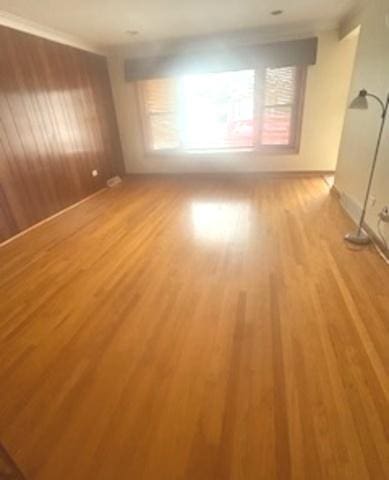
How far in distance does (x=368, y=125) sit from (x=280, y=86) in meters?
2.26

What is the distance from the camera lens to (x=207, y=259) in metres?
2.62

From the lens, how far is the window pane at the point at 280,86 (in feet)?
15.2

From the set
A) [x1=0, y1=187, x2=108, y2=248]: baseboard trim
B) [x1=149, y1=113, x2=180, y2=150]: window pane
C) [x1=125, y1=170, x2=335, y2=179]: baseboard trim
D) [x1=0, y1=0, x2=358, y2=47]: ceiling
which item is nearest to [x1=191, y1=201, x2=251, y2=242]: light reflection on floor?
[x1=125, y1=170, x2=335, y2=179]: baseboard trim

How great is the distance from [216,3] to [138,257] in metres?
3.02

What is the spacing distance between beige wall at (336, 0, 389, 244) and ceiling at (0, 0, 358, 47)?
2.74 ft

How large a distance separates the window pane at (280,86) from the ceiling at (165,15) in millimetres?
603

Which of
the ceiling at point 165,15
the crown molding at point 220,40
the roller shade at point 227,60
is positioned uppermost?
the ceiling at point 165,15

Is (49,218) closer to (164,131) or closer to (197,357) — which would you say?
(164,131)

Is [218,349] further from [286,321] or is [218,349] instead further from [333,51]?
[333,51]

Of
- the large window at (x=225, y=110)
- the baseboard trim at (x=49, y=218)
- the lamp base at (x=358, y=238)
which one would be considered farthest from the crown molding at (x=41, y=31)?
the lamp base at (x=358, y=238)

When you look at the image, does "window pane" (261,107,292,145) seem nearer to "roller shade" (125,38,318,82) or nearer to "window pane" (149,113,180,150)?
"roller shade" (125,38,318,82)

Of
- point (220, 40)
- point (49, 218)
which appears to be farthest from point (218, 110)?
point (49, 218)

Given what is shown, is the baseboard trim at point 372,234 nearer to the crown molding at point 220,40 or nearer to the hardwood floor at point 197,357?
the hardwood floor at point 197,357

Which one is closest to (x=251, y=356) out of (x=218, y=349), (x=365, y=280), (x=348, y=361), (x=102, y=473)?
(x=218, y=349)
